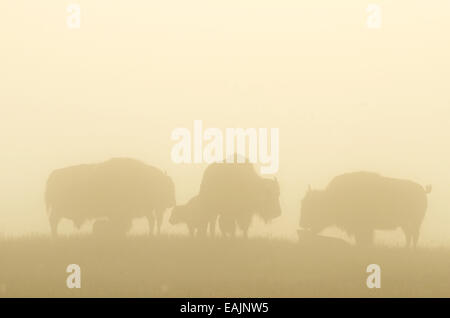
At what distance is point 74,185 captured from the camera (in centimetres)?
1909

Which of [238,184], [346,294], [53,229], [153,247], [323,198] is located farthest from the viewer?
[323,198]

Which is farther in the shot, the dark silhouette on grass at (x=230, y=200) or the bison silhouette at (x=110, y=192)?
the bison silhouette at (x=110, y=192)

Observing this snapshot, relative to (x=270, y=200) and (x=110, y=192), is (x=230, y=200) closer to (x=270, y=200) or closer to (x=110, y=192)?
(x=270, y=200)

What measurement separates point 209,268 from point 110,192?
7.22m

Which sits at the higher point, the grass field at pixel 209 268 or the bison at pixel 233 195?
the bison at pixel 233 195

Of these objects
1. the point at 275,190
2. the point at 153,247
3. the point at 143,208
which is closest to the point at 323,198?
the point at 275,190

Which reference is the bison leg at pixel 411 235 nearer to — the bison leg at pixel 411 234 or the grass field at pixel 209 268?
the bison leg at pixel 411 234

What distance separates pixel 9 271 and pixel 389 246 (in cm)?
1068

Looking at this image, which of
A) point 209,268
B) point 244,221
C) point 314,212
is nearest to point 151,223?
point 244,221

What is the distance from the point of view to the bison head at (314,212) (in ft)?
62.5

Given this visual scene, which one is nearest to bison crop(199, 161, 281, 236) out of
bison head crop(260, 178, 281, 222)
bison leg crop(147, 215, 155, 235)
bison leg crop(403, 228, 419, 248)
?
bison head crop(260, 178, 281, 222)

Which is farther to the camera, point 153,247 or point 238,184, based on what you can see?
point 238,184

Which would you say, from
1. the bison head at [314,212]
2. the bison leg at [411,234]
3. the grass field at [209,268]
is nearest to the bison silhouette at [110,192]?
the grass field at [209,268]

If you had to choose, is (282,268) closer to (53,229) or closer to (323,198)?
(323,198)
